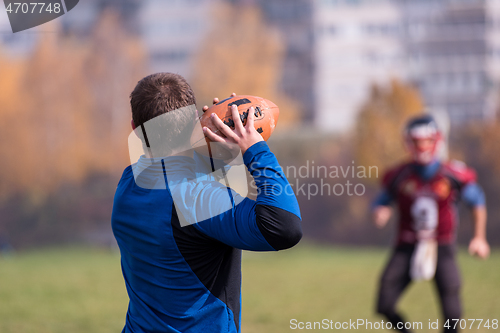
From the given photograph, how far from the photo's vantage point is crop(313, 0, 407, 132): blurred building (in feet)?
149

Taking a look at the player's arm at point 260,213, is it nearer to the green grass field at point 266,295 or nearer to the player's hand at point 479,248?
the player's hand at point 479,248

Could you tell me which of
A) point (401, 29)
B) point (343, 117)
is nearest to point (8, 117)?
point (343, 117)

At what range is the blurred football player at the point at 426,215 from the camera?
4820 mm

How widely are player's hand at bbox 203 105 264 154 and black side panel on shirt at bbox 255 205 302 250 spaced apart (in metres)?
0.27

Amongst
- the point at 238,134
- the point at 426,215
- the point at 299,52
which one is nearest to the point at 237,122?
the point at 238,134

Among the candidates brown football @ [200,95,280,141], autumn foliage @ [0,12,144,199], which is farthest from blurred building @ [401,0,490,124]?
brown football @ [200,95,280,141]

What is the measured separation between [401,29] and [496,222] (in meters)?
31.0

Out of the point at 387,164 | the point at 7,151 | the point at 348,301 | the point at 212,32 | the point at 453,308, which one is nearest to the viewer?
the point at 453,308

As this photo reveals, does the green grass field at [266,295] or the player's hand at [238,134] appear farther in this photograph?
the green grass field at [266,295]

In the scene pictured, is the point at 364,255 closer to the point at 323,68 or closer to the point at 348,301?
the point at 348,301

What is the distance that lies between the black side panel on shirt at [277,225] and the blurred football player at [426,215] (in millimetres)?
3458

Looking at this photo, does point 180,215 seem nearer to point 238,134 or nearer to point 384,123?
point 238,134

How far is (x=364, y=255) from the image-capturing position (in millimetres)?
17594

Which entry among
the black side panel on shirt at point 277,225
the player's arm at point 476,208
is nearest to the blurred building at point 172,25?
the player's arm at point 476,208
